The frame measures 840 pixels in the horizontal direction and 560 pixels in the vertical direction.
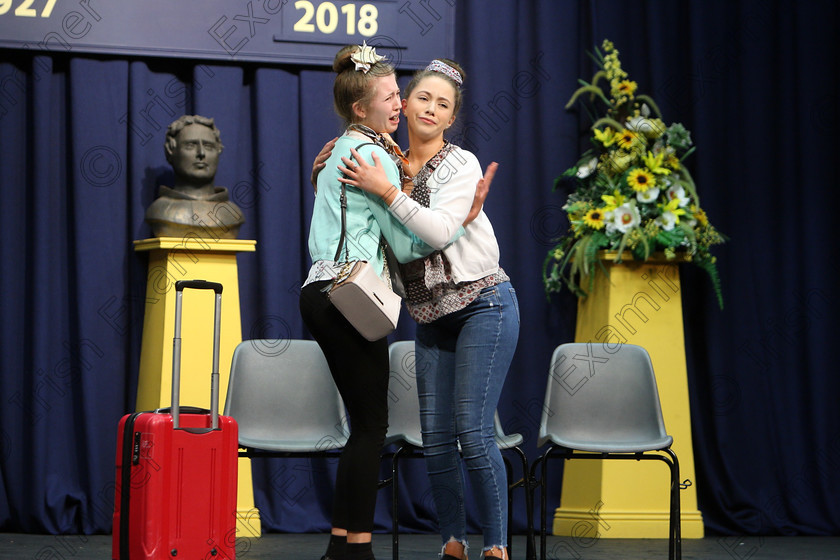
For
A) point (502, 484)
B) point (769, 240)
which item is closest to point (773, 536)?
point (769, 240)

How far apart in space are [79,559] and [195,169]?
1.55 meters

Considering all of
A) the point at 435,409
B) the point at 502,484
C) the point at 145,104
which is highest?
the point at 145,104

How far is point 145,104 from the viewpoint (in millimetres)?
4125

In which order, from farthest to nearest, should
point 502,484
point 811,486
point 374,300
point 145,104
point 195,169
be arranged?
1. point 811,486
2. point 145,104
3. point 195,169
4. point 502,484
5. point 374,300

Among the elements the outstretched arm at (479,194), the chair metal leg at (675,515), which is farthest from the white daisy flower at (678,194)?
the outstretched arm at (479,194)

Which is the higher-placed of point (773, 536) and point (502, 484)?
point (502, 484)

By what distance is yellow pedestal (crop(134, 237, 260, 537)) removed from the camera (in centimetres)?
379

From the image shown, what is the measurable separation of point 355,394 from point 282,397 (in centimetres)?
130

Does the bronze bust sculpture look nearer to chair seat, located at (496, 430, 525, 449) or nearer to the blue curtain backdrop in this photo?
the blue curtain backdrop

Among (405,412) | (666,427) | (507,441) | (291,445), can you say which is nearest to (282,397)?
(291,445)

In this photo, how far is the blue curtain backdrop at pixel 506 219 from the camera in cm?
397

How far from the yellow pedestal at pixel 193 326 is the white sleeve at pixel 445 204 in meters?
1.62

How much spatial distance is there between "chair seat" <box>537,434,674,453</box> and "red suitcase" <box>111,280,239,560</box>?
43.5 inches

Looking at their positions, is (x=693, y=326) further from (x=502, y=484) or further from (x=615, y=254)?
(x=502, y=484)
